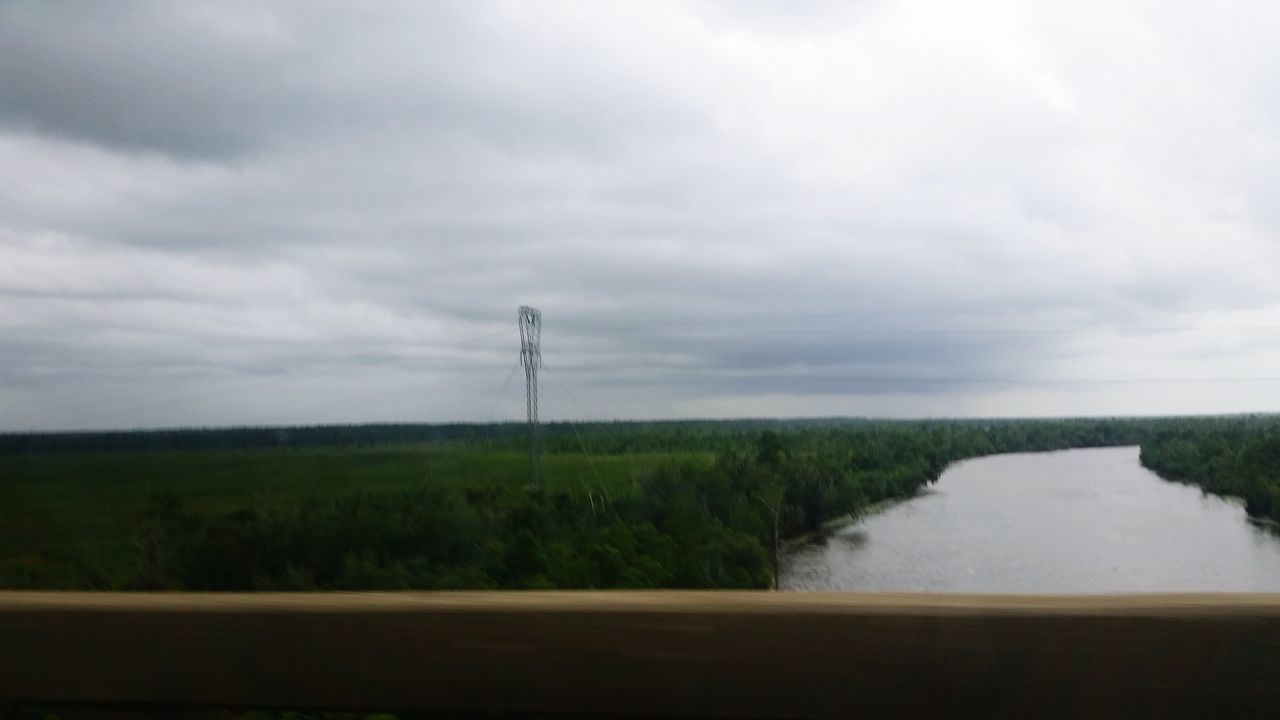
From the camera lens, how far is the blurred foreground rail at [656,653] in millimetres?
3404

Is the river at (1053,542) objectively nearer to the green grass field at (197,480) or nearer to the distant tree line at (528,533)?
the distant tree line at (528,533)

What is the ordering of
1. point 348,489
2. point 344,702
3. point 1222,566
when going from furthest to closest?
point 348,489 < point 1222,566 < point 344,702

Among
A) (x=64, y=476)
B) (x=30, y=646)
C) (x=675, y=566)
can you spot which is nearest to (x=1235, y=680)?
(x=675, y=566)

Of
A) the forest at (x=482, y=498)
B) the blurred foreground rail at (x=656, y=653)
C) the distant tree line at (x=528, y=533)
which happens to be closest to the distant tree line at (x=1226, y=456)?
the forest at (x=482, y=498)

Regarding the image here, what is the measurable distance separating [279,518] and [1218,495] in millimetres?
5534

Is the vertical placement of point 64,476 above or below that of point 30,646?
above

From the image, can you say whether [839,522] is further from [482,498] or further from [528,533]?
[482,498]

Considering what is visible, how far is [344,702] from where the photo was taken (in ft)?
12.4

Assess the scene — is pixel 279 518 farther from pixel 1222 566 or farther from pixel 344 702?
pixel 1222 566

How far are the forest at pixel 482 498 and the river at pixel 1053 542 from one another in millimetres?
227

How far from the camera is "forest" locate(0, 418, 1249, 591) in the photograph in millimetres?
5719

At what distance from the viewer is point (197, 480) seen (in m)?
6.54

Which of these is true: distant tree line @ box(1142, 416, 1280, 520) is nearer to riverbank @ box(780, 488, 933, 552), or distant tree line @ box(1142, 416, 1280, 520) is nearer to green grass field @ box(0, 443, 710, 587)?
riverbank @ box(780, 488, 933, 552)

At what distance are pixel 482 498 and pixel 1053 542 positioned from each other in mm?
3417
